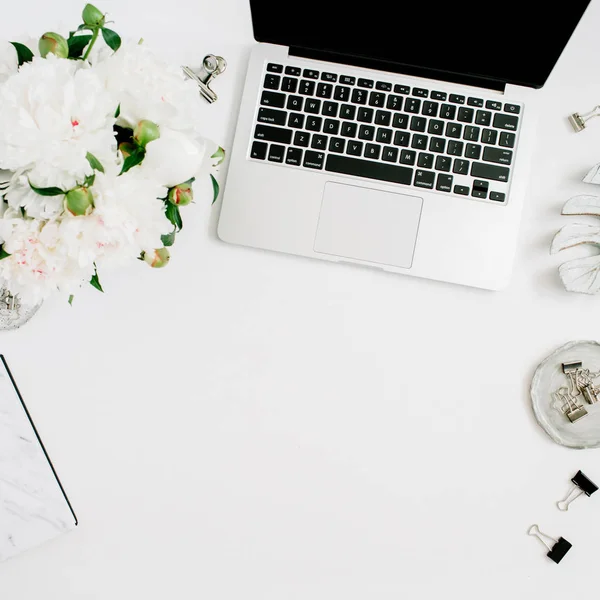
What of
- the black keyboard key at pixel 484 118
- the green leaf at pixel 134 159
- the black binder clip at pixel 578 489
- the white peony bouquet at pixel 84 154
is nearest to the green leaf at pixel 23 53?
the white peony bouquet at pixel 84 154

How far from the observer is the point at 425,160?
711mm

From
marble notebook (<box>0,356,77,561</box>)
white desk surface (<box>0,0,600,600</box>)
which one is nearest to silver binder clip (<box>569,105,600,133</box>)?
white desk surface (<box>0,0,600,600</box>)

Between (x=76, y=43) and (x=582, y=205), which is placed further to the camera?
(x=582, y=205)

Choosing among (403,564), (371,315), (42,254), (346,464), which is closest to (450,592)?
(403,564)

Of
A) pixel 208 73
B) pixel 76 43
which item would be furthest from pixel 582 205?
pixel 76 43

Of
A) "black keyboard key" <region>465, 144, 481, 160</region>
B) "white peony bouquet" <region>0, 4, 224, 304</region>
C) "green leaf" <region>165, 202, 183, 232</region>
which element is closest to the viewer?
"white peony bouquet" <region>0, 4, 224, 304</region>

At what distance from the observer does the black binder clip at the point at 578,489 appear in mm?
725

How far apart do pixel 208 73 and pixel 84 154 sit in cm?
36

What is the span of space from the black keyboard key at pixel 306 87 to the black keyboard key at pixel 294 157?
7 cm

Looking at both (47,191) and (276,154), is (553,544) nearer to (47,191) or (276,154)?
(276,154)

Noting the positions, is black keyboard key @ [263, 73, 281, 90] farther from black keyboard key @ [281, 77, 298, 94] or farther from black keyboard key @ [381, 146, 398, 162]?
black keyboard key @ [381, 146, 398, 162]

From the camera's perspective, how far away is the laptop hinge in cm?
71

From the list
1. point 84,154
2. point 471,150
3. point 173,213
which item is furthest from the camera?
point 471,150

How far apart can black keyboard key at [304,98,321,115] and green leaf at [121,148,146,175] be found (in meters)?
0.30
